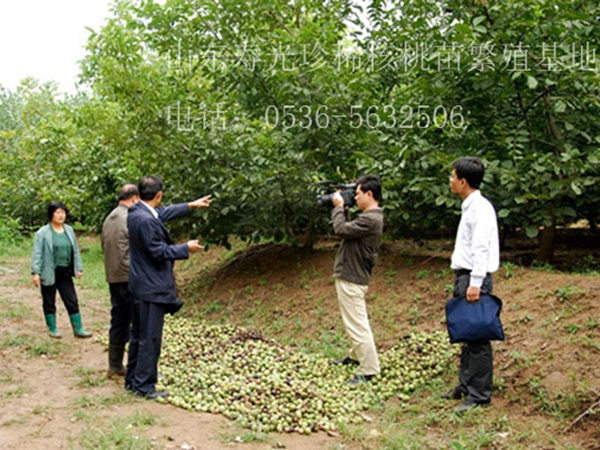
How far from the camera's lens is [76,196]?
1338 cm

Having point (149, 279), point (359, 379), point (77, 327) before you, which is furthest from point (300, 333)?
point (77, 327)

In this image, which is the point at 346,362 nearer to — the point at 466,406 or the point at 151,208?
the point at 466,406

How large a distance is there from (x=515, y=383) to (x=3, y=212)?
18805mm

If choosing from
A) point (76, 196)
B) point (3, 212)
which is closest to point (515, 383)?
point (76, 196)

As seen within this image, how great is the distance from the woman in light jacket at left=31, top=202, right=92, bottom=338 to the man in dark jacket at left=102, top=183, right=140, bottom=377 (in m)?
1.08

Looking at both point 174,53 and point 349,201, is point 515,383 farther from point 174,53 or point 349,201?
point 174,53

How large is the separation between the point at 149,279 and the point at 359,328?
1.74 metres

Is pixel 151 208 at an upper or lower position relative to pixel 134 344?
upper

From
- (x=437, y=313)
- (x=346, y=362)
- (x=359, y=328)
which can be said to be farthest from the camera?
(x=437, y=313)

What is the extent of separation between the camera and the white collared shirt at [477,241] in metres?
4.00

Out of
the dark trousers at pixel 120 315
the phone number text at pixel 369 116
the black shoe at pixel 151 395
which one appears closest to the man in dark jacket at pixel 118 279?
the dark trousers at pixel 120 315

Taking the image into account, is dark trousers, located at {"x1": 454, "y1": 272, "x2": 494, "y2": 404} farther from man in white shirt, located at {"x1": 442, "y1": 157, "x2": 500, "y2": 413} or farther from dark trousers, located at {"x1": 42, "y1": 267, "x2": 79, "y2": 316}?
dark trousers, located at {"x1": 42, "y1": 267, "x2": 79, "y2": 316}

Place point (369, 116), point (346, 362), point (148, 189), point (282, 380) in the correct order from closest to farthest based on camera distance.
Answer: point (148, 189), point (282, 380), point (346, 362), point (369, 116)

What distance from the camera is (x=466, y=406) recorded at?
4.10 m
